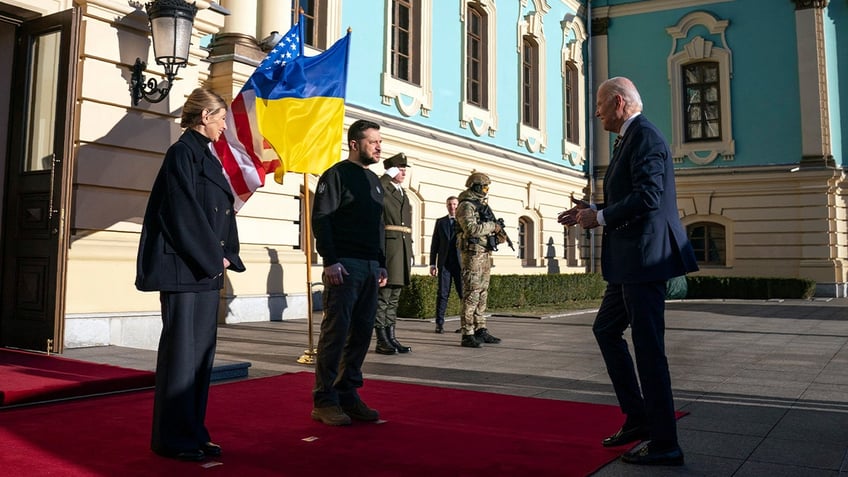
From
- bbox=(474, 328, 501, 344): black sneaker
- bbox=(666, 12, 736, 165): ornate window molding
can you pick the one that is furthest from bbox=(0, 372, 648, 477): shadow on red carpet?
bbox=(666, 12, 736, 165): ornate window molding

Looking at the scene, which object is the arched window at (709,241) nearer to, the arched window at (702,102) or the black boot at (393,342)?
the arched window at (702,102)

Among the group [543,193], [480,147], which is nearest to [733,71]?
[543,193]

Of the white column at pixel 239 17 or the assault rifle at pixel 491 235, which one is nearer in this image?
the assault rifle at pixel 491 235

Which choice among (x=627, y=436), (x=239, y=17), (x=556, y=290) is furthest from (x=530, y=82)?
(x=627, y=436)

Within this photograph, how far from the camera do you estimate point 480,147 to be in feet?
59.9

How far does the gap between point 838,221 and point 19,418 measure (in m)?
22.7

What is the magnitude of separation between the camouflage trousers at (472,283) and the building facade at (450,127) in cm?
190

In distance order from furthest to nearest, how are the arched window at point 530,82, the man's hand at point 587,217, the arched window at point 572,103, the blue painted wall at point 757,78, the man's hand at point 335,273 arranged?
the arched window at point 572,103
the blue painted wall at point 757,78
the arched window at point 530,82
the man's hand at point 335,273
the man's hand at point 587,217

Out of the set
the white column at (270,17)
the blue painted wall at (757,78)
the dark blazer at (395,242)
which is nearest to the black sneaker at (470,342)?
the dark blazer at (395,242)

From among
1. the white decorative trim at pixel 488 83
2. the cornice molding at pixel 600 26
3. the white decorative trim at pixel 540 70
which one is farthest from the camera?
the cornice molding at pixel 600 26

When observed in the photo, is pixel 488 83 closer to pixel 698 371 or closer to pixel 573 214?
pixel 698 371

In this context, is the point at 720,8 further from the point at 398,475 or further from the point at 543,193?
the point at 398,475

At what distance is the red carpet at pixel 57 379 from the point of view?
15.7 ft

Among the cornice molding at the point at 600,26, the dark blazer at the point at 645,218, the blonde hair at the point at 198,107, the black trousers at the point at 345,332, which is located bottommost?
the black trousers at the point at 345,332
